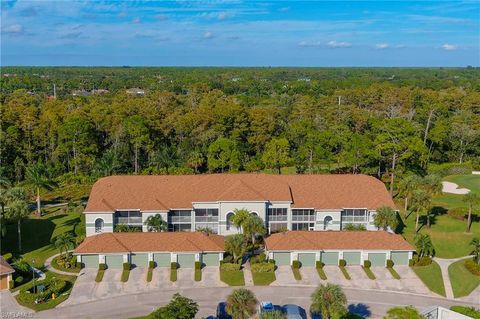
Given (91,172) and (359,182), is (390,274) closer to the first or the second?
(359,182)

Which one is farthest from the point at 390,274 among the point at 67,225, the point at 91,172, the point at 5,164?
the point at 5,164

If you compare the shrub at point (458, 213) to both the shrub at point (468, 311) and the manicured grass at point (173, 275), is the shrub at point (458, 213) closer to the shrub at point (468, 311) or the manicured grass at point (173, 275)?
the shrub at point (468, 311)

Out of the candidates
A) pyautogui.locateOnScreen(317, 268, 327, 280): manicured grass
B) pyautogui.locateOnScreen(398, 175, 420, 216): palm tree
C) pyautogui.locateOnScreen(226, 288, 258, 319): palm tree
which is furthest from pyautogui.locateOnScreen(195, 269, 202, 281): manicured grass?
pyautogui.locateOnScreen(398, 175, 420, 216): palm tree

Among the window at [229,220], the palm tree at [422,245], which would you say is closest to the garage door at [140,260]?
the window at [229,220]

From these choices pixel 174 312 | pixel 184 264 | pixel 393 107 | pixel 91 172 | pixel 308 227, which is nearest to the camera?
pixel 174 312

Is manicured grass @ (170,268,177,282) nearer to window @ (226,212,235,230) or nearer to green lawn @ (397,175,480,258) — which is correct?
window @ (226,212,235,230)

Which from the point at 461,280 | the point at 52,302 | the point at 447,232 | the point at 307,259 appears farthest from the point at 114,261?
the point at 447,232
